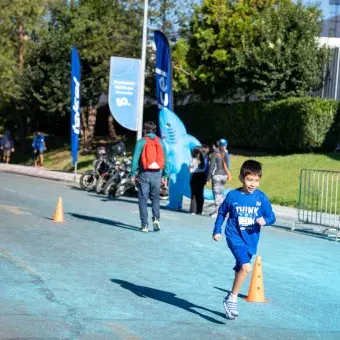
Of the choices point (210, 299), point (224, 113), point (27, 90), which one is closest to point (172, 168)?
point (210, 299)

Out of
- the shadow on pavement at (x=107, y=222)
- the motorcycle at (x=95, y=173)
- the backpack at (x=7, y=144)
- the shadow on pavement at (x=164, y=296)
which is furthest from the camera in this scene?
the backpack at (x=7, y=144)

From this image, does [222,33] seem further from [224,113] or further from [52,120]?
[52,120]

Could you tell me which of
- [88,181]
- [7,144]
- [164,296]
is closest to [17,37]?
[7,144]

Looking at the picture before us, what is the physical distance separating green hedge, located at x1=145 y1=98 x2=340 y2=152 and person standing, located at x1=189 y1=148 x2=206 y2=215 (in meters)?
10.2

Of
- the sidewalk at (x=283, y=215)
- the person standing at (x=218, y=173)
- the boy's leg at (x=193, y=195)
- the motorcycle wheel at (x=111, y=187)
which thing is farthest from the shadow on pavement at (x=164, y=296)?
the motorcycle wheel at (x=111, y=187)

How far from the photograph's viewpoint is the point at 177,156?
2172 centimetres

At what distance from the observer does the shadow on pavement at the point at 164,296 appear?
27.6ft

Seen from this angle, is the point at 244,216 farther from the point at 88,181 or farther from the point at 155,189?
the point at 88,181

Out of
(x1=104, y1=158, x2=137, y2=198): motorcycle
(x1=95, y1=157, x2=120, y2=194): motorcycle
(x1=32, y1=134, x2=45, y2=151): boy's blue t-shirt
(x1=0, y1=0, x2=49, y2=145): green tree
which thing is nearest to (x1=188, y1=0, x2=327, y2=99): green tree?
(x1=32, y1=134, x2=45, y2=151): boy's blue t-shirt

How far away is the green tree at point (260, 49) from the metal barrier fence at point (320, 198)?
15.7 m

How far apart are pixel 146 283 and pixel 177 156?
12.0m

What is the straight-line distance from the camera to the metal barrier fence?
656 inches

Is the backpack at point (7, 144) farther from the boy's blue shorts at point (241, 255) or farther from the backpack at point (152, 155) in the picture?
the boy's blue shorts at point (241, 255)

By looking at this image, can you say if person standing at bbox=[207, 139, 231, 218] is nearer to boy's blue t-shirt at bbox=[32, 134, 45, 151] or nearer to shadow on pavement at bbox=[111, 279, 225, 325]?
shadow on pavement at bbox=[111, 279, 225, 325]
